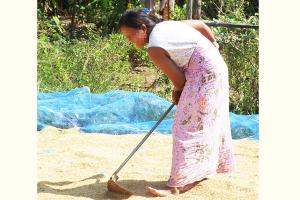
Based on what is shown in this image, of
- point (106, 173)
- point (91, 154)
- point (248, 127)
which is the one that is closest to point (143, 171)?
point (106, 173)

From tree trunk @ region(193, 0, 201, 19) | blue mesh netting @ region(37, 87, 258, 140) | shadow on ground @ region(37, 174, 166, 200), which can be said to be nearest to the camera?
shadow on ground @ region(37, 174, 166, 200)

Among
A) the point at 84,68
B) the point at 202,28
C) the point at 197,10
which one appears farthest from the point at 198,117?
the point at 197,10

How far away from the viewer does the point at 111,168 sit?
4.26m

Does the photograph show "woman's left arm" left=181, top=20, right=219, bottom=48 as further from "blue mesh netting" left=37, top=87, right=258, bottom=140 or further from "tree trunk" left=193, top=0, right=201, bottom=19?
"tree trunk" left=193, top=0, right=201, bottom=19

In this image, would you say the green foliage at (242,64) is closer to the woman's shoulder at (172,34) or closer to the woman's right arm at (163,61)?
the woman's shoulder at (172,34)

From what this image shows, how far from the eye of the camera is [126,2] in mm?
10945

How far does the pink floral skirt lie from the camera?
3434 mm

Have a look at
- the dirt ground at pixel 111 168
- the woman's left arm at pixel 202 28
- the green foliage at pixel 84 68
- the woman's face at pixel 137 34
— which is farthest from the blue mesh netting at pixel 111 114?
the woman's face at pixel 137 34

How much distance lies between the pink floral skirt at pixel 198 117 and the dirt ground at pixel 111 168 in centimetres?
17

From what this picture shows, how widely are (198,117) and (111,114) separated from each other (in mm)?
2362

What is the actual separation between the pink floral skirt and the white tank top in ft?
0.16

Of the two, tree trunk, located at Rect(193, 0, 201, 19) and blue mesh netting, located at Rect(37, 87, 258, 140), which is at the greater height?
tree trunk, located at Rect(193, 0, 201, 19)

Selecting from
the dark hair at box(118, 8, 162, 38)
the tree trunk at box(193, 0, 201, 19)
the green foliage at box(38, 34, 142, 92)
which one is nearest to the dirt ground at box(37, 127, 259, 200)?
the dark hair at box(118, 8, 162, 38)

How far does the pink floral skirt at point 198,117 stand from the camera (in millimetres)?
3434
